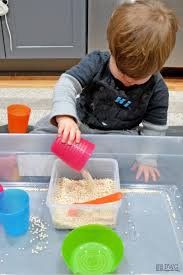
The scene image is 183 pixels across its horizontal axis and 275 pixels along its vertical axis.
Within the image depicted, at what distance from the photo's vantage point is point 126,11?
68 centimetres

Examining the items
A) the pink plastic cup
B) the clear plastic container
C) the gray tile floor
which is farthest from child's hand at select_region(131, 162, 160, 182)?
the gray tile floor

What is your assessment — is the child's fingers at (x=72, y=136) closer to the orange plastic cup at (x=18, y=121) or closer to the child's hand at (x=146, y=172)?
the child's hand at (x=146, y=172)

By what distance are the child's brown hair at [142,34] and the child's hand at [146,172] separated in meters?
0.25

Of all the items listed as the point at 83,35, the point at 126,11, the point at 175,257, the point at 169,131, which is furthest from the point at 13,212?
the point at 83,35

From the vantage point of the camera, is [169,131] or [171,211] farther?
[169,131]

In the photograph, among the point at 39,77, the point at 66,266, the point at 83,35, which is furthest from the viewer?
the point at 39,77

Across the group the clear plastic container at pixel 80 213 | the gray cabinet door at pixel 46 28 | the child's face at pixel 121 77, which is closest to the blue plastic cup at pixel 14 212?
the clear plastic container at pixel 80 213

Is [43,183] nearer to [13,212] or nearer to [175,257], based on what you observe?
[13,212]

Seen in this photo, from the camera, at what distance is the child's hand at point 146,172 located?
0.85 meters

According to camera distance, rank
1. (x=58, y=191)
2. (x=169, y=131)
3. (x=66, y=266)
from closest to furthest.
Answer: (x=66, y=266)
(x=58, y=191)
(x=169, y=131)

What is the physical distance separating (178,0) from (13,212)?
1247 millimetres

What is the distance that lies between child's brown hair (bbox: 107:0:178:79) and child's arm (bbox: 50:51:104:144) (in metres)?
0.16

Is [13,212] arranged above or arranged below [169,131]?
above

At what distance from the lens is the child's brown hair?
656 millimetres
